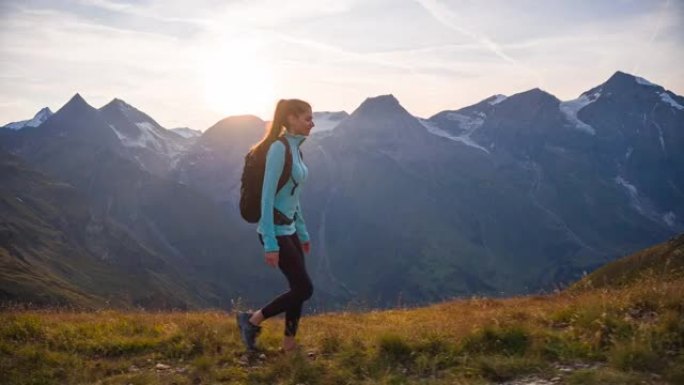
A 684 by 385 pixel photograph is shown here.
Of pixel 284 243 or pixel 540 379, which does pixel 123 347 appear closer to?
pixel 284 243

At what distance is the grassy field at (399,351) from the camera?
771 centimetres

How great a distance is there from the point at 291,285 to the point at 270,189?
161cm

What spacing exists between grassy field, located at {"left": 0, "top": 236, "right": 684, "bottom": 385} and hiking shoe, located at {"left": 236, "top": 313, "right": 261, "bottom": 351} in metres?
0.19

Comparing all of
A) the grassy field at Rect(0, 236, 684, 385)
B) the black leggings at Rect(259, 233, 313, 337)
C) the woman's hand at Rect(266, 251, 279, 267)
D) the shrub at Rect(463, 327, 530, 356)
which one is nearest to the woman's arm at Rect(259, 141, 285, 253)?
the woman's hand at Rect(266, 251, 279, 267)

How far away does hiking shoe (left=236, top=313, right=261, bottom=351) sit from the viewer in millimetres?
9781

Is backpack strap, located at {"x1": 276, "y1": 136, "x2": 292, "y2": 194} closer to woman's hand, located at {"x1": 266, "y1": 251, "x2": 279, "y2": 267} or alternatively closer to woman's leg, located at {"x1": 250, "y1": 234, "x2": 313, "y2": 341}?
woman's leg, located at {"x1": 250, "y1": 234, "x2": 313, "y2": 341}

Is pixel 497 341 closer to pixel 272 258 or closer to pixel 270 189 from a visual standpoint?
pixel 272 258

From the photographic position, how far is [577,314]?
966 cm

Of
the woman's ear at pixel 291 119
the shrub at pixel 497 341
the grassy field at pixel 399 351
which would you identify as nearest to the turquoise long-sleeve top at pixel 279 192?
the woman's ear at pixel 291 119

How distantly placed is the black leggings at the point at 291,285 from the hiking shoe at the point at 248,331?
1.41ft

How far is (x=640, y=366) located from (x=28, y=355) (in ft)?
28.9

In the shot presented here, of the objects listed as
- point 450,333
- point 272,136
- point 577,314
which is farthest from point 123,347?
point 577,314

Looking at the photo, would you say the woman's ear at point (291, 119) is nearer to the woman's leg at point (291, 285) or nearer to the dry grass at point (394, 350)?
the woman's leg at point (291, 285)

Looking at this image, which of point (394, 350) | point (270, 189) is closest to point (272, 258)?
point (270, 189)
